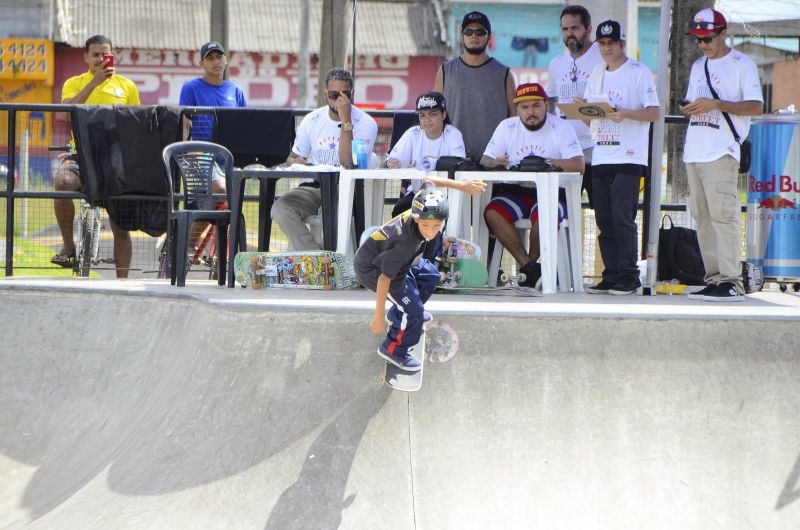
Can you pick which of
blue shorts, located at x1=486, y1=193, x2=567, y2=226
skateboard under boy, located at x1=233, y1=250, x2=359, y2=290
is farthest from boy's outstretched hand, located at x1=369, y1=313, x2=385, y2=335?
blue shorts, located at x1=486, y1=193, x2=567, y2=226

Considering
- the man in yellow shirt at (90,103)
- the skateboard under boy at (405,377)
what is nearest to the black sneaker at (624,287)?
the skateboard under boy at (405,377)

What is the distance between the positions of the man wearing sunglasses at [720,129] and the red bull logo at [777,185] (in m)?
1.03

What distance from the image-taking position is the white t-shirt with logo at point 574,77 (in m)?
8.43

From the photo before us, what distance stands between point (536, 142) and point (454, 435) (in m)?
3.26

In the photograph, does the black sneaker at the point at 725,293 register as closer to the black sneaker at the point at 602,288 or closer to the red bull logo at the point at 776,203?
the black sneaker at the point at 602,288

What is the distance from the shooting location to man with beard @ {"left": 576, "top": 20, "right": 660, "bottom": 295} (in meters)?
7.75

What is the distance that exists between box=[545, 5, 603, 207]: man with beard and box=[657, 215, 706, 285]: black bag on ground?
28.0 inches

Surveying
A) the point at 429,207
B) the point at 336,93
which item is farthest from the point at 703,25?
the point at 429,207

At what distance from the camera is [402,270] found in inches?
219

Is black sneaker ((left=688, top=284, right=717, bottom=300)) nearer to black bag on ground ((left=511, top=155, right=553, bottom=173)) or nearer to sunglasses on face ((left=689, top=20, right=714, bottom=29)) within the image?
black bag on ground ((left=511, top=155, right=553, bottom=173))

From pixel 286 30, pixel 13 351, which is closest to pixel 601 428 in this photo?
pixel 13 351

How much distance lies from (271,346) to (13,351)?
241 cm

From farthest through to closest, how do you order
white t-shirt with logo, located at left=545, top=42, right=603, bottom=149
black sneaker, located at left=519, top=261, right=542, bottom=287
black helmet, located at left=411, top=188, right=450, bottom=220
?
white t-shirt with logo, located at left=545, top=42, right=603, bottom=149
black sneaker, located at left=519, top=261, right=542, bottom=287
black helmet, located at left=411, top=188, right=450, bottom=220

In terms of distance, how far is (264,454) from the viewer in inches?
215
